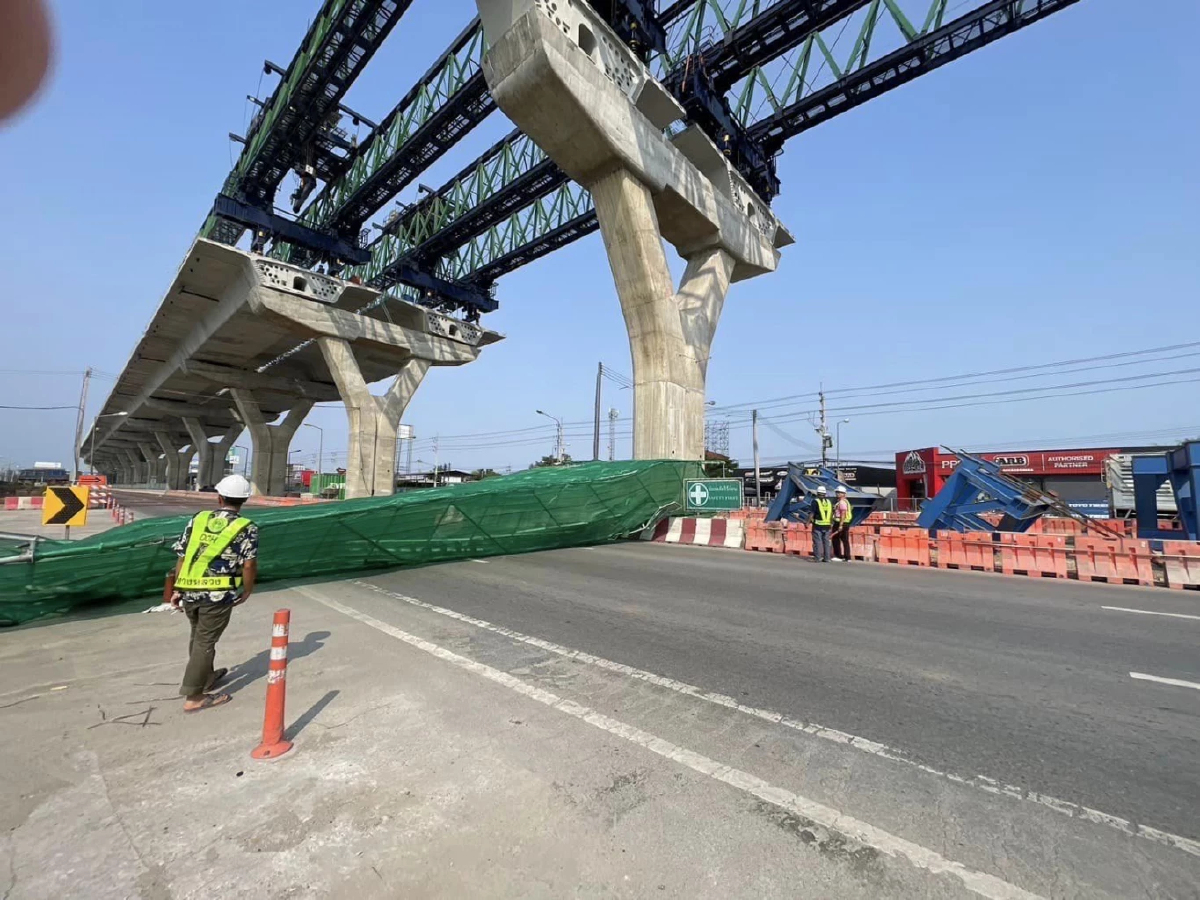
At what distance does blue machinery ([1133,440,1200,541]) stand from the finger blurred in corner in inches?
645

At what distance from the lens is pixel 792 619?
6.30 metres

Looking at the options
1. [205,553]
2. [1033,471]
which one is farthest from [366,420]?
[1033,471]

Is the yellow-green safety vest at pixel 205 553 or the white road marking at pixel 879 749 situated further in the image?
the yellow-green safety vest at pixel 205 553

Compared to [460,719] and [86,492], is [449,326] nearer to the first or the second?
[86,492]

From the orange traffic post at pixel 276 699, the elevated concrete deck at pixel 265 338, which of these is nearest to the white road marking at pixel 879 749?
the orange traffic post at pixel 276 699

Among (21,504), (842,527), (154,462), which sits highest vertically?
(154,462)

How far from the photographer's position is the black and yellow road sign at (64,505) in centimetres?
956

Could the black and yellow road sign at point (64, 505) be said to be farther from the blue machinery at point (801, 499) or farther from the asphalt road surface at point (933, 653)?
the blue machinery at point (801, 499)

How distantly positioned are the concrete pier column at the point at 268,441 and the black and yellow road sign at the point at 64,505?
32.4m

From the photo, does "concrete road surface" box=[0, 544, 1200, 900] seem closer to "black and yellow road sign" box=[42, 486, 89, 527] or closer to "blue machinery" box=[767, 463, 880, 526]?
"black and yellow road sign" box=[42, 486, 89, 527]

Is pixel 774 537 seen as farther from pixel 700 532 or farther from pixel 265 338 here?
pixel 265 338

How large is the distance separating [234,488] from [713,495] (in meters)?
13.5

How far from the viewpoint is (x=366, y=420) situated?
30.8m

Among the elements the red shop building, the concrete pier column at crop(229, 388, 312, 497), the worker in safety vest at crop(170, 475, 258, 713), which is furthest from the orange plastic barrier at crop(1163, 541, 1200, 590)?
the concrete pier column at crop(229, 388, 312, 497)
